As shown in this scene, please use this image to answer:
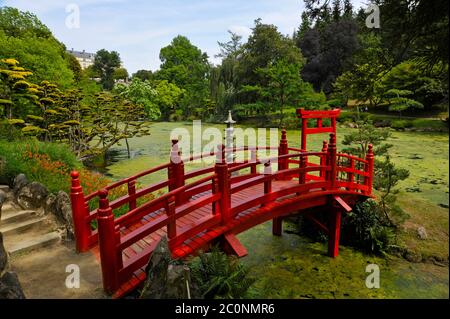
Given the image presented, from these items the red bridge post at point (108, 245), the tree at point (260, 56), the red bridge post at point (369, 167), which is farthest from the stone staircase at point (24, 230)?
Result: the tree at point (260, 56)

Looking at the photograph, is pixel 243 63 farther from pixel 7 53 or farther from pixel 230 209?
pixel 230 209

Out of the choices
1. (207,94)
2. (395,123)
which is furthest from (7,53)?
(207,94)

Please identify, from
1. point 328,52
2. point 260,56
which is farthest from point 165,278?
point 328,52

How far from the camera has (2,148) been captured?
22.9 feet

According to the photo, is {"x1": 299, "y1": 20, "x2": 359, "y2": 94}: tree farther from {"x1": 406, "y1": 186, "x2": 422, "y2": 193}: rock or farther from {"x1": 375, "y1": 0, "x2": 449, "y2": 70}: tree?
{"x1": 375, "y1": 0, "x2": 449, "y2": 70}: tree

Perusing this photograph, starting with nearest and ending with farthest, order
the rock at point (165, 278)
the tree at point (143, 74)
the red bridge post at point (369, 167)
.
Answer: the rock at point (165, 278) → the red bridge post at point (369, 167) → the tree at point (143, 74)

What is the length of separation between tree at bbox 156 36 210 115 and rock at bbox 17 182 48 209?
28.9 m

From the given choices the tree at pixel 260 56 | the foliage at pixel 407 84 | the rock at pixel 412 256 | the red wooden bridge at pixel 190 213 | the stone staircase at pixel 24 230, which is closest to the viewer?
the red wooden bridge at pixel 190 213

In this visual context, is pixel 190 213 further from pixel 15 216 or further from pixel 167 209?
pixel 15 216

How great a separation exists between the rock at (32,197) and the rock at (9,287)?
2789 millimetres

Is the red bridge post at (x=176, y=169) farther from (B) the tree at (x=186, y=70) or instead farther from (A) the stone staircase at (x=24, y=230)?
(B) the tree at (x=186, y=70)

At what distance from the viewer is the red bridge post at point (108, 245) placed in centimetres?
338

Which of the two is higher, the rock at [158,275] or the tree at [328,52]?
the tree at [328,52]
